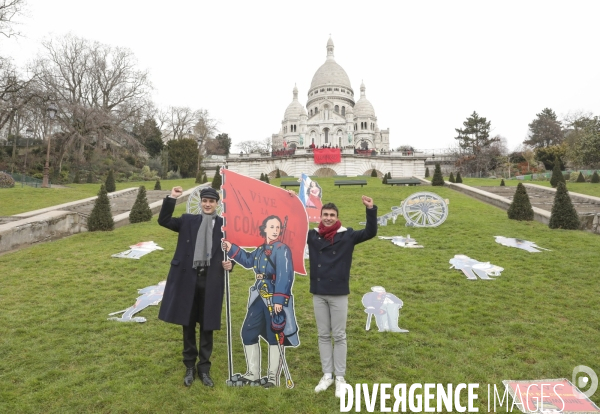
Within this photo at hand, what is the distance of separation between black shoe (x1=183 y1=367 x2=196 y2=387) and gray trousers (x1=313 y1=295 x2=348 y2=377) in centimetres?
148

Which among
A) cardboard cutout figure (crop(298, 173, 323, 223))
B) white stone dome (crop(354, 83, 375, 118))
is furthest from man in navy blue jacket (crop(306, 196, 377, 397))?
white stone dome (crop(354, 83, 375, 118))

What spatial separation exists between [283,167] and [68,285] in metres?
36.8

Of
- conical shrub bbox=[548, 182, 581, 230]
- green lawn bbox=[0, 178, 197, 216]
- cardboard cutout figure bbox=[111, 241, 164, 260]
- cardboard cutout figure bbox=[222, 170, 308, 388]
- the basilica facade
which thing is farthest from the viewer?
the basilica facade

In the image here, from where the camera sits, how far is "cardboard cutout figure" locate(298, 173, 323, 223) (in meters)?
9.91

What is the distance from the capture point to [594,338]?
4.96m

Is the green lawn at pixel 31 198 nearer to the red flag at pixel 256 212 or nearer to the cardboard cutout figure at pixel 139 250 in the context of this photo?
the cardboard cutout figure at pixel 139 250

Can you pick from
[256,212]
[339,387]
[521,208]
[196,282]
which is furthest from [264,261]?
[521,208]

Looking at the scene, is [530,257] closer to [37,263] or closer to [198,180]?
[37,263]

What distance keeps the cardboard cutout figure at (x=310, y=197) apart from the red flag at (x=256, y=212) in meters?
5.36

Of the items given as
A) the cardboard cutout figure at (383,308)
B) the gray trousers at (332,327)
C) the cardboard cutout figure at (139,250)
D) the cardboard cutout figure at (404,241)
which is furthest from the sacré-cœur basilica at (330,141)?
the gray trousers at (332,327)

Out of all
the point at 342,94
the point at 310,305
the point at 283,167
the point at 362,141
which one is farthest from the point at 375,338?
the point at 342,94

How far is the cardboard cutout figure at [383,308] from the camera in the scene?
17.6 feet

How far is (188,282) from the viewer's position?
12.8 ft

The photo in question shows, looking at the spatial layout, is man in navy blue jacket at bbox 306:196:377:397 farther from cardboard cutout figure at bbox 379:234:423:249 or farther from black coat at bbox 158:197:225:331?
cardboard cutout figure at bbox 379:234:423:249
